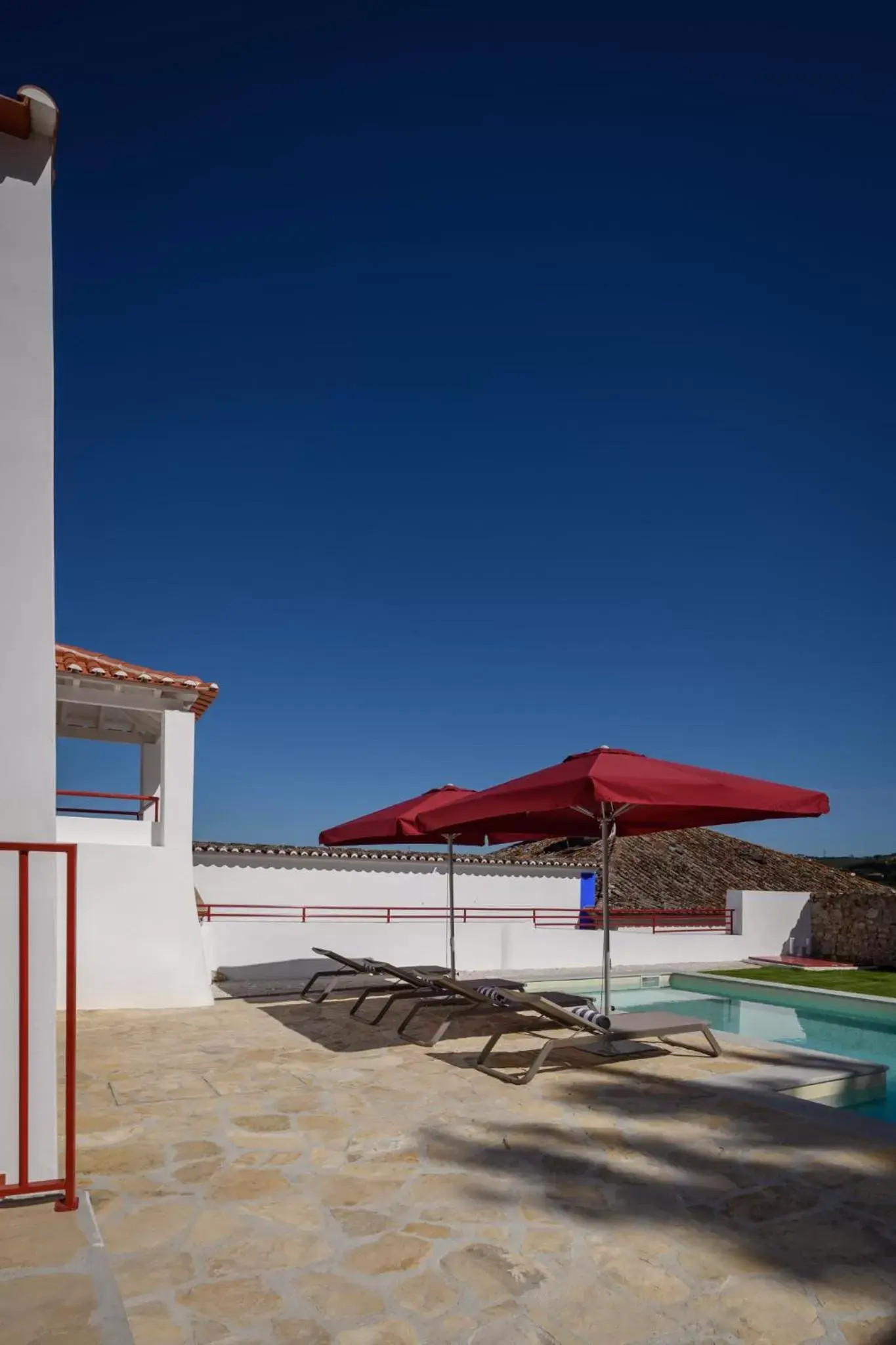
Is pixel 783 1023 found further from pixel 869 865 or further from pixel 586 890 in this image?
pixel 869 865

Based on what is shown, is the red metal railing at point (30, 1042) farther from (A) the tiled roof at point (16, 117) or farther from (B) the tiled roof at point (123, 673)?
(B) the tiled roof at point (123, 673)

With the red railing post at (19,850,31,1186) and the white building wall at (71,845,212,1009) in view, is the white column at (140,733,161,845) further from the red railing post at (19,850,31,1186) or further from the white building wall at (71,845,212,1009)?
the red railing post at (19,850,31,1186)

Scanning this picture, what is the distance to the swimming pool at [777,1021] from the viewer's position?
35.2ft

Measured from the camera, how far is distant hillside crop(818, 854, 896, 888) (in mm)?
39000

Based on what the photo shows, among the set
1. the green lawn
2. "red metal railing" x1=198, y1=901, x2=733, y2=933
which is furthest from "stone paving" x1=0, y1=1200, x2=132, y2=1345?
"red metal railing" x1=198, y1=901, x2=733, y2=933

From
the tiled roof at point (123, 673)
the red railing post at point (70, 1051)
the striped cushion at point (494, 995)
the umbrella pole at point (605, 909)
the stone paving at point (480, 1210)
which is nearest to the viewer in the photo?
the stone paving at point (480, 1210)

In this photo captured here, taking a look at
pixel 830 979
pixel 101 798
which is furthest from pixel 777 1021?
pixel 101 798

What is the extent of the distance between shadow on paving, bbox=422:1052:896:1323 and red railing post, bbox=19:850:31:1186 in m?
2.16

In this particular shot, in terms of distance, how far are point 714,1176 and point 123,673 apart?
881 centimetres

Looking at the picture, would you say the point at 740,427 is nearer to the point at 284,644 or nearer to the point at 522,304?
the point at 522,304

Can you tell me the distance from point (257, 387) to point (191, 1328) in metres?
15.0

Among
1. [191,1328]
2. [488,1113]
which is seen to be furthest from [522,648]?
[191,1328]

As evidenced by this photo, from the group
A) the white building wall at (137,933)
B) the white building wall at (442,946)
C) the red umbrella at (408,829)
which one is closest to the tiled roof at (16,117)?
the red umbrella at (408,829)

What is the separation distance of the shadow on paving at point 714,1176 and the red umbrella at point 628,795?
208cm
